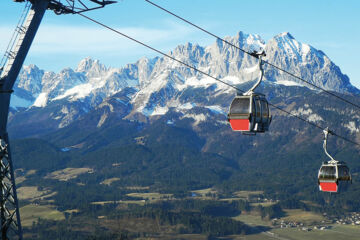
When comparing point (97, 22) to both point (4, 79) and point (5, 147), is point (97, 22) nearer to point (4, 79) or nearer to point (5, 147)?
point (4, 79)

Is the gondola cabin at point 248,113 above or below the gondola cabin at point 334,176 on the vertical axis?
above

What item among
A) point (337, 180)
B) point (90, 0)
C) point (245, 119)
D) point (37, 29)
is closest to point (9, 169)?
point (37, 29)

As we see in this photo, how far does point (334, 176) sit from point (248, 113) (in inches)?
739

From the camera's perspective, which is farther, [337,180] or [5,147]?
[337,180]

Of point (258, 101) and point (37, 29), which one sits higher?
point (37, 29)

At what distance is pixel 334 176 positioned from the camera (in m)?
50.8

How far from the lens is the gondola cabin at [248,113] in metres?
36.0

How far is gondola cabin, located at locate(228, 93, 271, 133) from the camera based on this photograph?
36.0m

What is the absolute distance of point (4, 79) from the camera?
117ft

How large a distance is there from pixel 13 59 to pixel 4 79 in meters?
1.48

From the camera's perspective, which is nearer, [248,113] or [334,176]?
[248,113]

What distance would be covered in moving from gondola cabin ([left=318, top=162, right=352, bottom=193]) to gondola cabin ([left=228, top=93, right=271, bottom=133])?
1685 centimetres

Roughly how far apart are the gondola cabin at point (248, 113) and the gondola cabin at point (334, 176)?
663 inches

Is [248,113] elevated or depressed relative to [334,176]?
elevated
